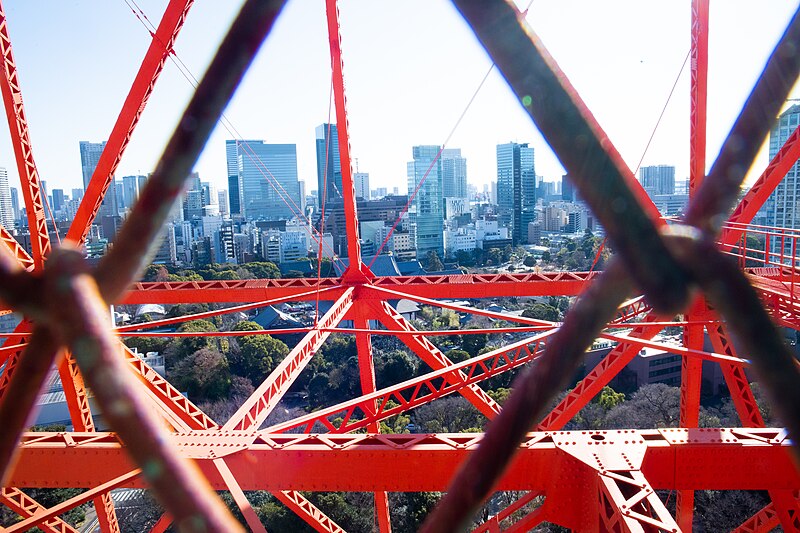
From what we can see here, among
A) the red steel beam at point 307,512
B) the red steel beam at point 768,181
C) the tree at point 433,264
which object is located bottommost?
the tree at point 433,264

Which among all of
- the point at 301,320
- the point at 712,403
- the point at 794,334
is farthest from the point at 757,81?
the point at 301,320

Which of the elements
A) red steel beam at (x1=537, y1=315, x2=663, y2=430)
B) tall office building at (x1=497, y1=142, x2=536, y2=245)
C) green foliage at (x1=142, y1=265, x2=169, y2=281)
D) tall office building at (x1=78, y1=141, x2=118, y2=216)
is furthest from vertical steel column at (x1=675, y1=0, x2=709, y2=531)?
tall office building at (x1=497, y1=142, x2=536, y2=245)

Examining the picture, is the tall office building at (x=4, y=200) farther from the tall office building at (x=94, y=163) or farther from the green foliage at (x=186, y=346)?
the green foliage at (x=186, y=346)

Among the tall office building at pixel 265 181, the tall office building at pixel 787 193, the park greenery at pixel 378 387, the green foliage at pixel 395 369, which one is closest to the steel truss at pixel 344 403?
the park greenery at pixel 378 387

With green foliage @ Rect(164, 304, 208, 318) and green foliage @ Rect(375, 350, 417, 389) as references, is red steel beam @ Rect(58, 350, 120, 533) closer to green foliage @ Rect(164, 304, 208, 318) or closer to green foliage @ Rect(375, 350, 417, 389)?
green foliage @ Rect(375, 350, 417, 389)

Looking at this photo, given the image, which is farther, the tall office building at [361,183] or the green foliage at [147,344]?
the tall office building at [361,183]

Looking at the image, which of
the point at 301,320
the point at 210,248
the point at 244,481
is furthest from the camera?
the point at 210,248

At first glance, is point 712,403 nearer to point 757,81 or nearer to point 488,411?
point 488,411

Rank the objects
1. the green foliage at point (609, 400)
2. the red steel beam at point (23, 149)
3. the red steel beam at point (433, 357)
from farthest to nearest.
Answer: the green foliage at point (609, 400) < the red steel beam at point (433, 357) < the red steel beam at point (23, 149)
